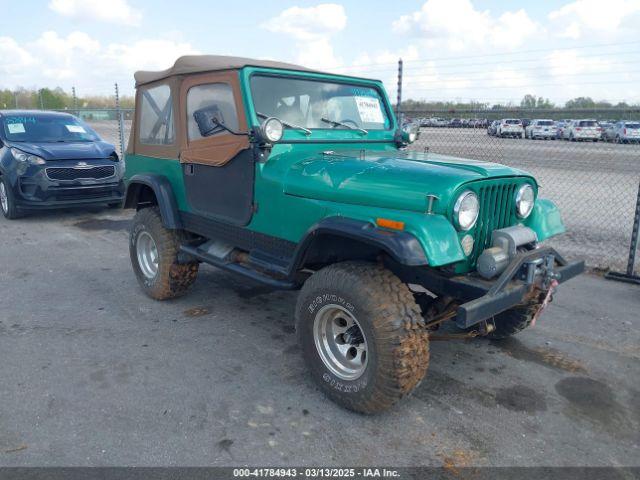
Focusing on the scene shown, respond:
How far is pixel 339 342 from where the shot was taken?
3293mm

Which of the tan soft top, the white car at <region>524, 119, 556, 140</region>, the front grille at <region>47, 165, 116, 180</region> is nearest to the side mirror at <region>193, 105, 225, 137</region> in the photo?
the tan soft top

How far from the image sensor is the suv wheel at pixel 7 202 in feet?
26.7

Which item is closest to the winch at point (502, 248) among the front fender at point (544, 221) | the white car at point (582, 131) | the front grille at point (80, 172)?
the front fender at point (544, 221)

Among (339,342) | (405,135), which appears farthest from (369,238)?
(405,135)

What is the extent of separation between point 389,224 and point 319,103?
168 centimetres

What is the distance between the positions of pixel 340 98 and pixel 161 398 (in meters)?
2.69

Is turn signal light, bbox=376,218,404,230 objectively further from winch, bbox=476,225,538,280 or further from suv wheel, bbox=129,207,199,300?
suv wheel, bbox=129,207,199,300

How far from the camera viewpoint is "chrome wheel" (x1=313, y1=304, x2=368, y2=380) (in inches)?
124

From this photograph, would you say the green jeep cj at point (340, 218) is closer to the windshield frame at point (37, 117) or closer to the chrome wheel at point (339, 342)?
the chrome wheel at point (339, 342)

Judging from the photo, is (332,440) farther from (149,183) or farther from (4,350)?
(149,183)

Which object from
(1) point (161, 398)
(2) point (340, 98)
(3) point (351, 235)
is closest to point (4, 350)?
(1) point (161, 398)

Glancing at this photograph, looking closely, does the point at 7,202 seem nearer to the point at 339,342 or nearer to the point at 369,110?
the point at 369,110

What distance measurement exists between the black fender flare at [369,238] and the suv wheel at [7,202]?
6770 millimetres

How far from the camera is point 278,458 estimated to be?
2.67m
